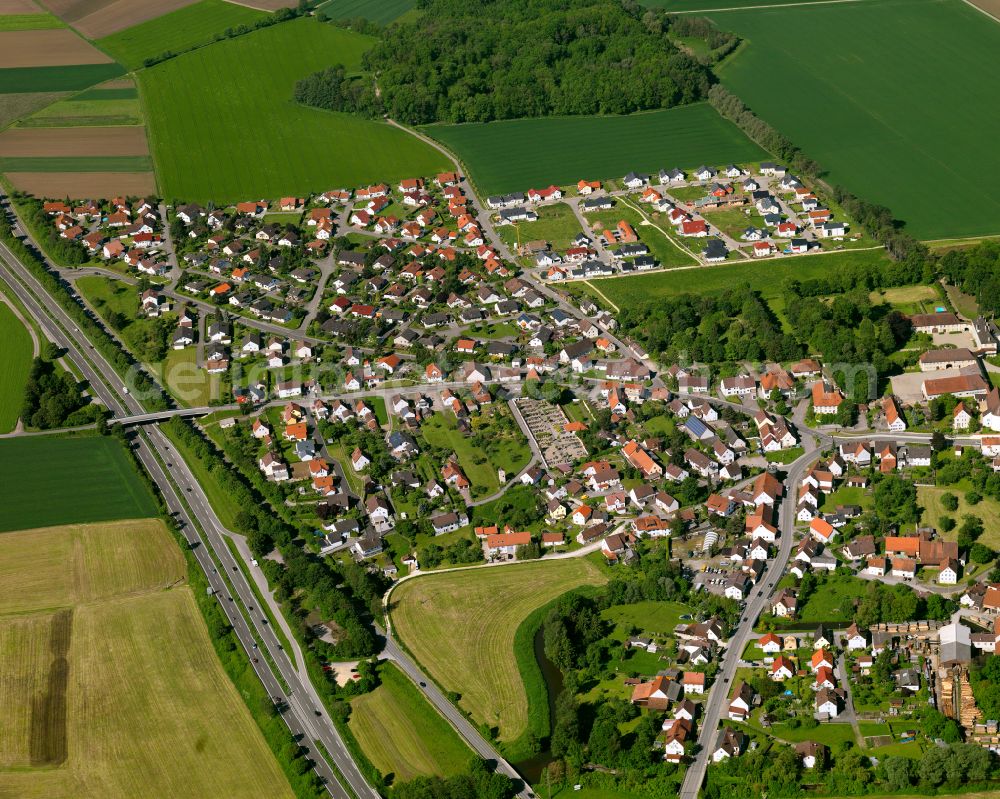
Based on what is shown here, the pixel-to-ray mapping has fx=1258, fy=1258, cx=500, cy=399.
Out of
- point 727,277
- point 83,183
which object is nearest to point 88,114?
point 83,183

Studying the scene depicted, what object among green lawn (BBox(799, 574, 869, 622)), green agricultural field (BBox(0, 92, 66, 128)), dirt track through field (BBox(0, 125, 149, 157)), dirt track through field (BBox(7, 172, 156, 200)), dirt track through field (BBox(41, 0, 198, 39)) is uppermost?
dirt track through field (BBox(41, 0, 198, 39))

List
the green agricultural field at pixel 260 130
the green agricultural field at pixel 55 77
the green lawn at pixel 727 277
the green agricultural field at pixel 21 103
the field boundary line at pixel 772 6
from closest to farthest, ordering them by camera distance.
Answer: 1. the green lawn at pixel 727 277
2. the green agricultural field at pixel 260 130
3. the green agricultural field at pixel 21 103
4. the green agricultural field at pixel 55 77
5. the field boundary line at pixel 772 6

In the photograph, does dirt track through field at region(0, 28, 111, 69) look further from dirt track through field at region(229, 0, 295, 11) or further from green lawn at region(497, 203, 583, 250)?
green lawn at region(497, 203, 583, 250)

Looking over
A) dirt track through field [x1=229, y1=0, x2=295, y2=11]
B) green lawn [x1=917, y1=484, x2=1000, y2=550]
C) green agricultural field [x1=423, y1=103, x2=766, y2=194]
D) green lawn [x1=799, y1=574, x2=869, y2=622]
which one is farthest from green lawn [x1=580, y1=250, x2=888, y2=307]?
dirt track through field [x1=229, y1=0, x2=295, y2=11]

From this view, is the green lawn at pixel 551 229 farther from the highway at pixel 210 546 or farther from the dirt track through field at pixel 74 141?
the dirt track through field at pixel 74 141

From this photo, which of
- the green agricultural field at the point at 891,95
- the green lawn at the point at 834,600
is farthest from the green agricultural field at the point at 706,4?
the green lawn at the point at 834,600

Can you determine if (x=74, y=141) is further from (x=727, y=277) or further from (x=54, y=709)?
(x=54, y=709)

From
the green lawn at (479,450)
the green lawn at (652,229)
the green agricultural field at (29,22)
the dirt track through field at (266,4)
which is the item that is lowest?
the green lawn at (479,450)
